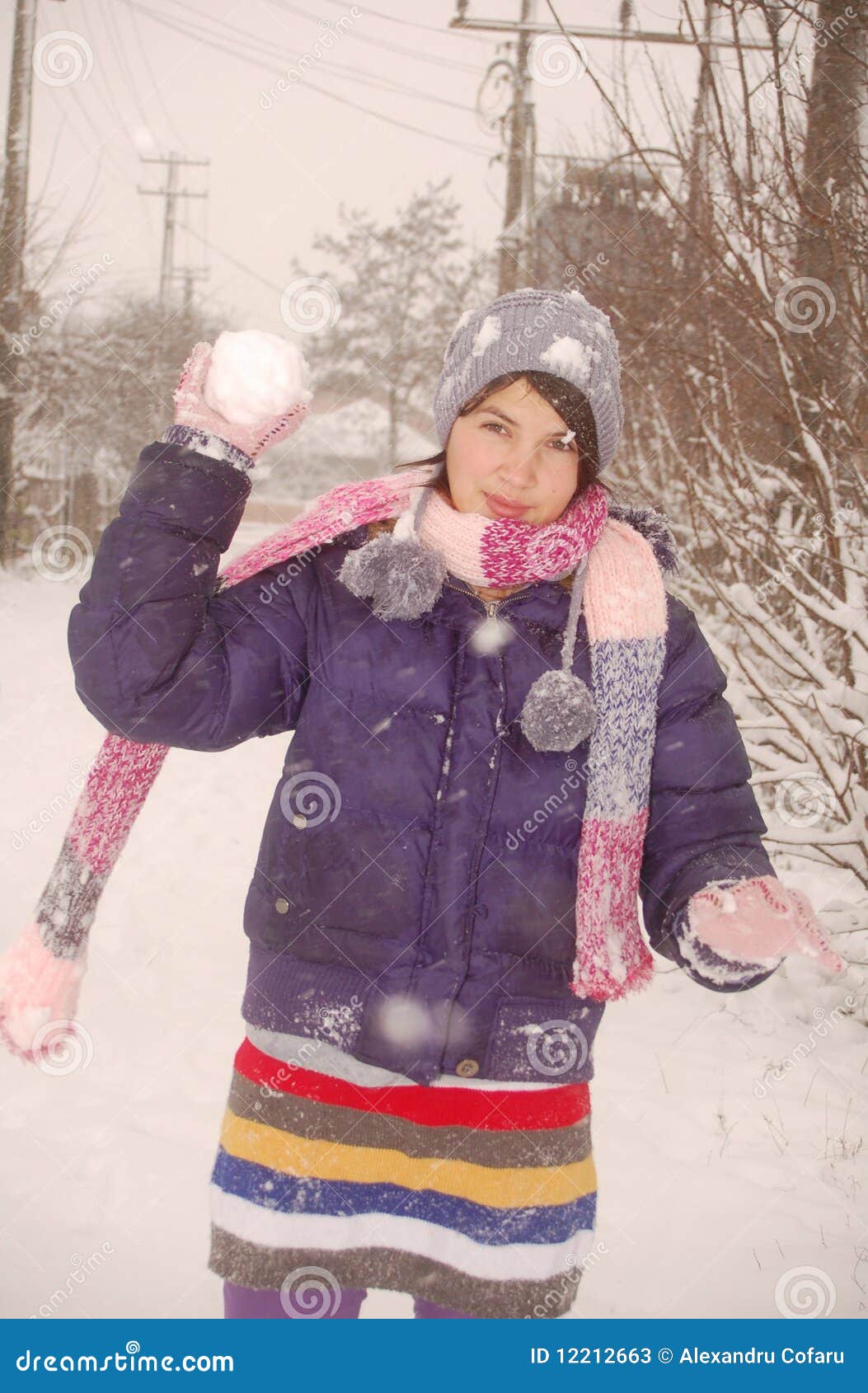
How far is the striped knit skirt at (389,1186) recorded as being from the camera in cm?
159

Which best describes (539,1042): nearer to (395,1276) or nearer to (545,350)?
(395,1276)

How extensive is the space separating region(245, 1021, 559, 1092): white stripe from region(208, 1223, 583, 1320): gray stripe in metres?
0.27

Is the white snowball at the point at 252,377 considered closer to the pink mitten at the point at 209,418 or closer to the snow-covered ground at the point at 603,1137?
the pink mitten at the point at 209,418

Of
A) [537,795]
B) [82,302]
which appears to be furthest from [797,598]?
[82,302]

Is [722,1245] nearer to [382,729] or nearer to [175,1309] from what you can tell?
[175,1309]

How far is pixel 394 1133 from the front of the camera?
162 centimetres

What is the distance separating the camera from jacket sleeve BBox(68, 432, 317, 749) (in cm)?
150

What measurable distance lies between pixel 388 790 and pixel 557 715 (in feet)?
0.93

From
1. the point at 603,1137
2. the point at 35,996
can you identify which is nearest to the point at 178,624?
the point at 35,996

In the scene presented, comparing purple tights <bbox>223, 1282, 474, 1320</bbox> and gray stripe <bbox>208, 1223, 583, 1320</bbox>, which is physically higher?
gray stripe <bbox>208, 1223, 583, 1320</bbox>
